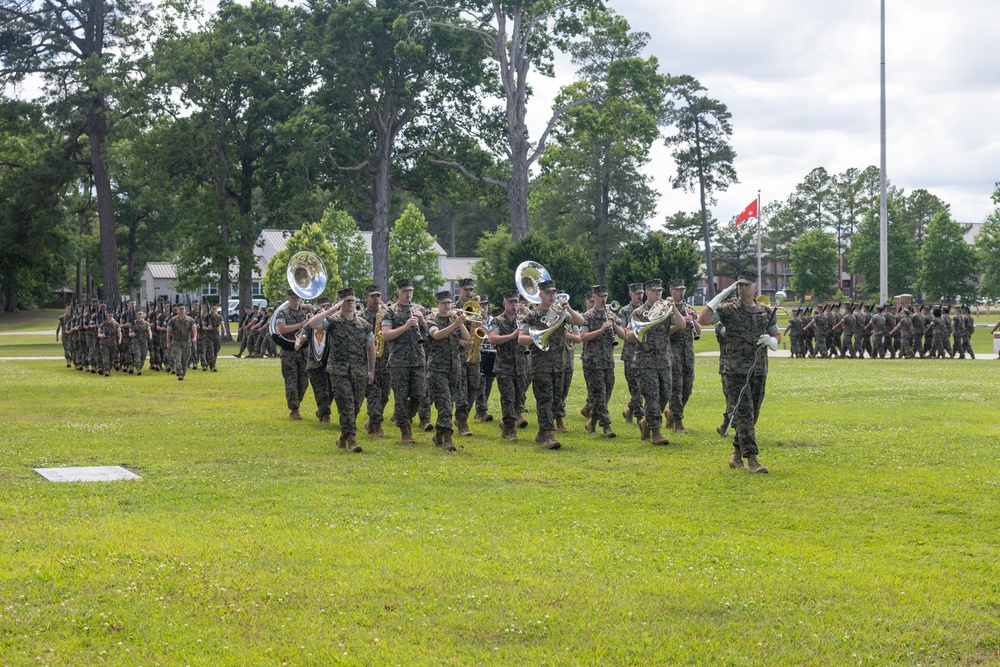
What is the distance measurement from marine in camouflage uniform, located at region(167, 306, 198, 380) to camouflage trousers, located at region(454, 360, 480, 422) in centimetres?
1188

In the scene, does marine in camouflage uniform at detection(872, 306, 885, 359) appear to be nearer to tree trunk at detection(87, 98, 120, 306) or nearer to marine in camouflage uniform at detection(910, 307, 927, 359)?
marine in camouflage uniform at detection(910, 307, 927, 359)

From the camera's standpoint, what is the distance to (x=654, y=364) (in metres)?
14.4

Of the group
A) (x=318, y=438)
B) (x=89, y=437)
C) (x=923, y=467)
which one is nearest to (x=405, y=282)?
(x=318, y=438)

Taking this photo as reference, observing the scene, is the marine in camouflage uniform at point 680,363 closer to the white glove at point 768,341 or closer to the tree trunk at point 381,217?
the white glove at point 768,341

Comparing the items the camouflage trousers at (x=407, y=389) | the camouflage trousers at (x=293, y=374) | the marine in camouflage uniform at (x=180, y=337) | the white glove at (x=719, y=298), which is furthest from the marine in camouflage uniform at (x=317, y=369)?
the marine in camouflage uniform at (x=180, y=337)

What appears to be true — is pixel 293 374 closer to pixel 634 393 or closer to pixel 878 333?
pixel 634 393

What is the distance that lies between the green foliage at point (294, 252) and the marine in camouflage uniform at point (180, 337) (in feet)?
95.6

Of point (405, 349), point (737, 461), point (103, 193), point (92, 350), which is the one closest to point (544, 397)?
point (405, 349)

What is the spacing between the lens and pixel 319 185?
5519 cm

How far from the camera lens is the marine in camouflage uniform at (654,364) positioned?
14.4 m

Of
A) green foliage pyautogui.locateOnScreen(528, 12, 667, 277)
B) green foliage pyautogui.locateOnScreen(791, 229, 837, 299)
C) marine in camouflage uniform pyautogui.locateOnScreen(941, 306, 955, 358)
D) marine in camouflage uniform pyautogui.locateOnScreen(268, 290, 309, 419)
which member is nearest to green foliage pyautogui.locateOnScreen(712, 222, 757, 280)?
green foliage pyautogui.locateOnScreen(791, 229, 837, 299)

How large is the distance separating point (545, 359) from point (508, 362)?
2.76ft

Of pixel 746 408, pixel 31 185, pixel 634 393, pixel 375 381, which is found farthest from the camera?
pixel 31 185

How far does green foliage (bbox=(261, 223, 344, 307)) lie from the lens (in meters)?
56.8
